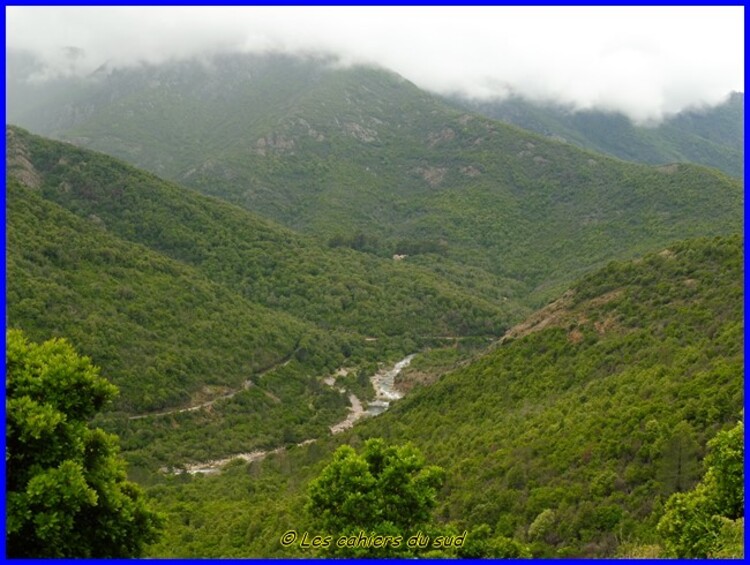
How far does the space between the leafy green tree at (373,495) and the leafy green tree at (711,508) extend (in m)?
5.69

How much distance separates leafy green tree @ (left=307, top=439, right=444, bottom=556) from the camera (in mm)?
16234

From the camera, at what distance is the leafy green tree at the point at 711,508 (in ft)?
48.7

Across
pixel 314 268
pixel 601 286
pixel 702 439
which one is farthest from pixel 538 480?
pixel 314 268

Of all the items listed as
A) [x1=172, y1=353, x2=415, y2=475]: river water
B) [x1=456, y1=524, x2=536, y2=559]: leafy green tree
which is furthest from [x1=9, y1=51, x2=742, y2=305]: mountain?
[x1=456, y1=524, x2=536, y2=559]: leafy green tree

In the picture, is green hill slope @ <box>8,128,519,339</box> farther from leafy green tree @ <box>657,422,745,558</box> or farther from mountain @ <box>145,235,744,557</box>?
leafy green tree @ <box>657,422,745,558</box>

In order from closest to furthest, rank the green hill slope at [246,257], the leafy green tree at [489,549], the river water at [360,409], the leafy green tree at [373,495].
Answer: the leafy green tree at [489,549]
the leafy green tree at [373,495]
the river water at [360,409]
the green hill slope at [246,257]

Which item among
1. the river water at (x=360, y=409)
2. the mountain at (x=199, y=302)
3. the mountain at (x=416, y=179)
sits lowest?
the river water at (x=360, y=409)

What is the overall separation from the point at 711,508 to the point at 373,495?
796 cm

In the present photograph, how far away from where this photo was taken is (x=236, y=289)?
275 ft

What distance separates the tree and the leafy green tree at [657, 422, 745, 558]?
12.3 m

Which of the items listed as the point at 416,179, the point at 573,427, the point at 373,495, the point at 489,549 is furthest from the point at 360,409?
the point at 416,179

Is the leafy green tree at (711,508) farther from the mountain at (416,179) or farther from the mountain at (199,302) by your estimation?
the mountain at (416,179)

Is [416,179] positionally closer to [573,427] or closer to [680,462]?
[573,427]

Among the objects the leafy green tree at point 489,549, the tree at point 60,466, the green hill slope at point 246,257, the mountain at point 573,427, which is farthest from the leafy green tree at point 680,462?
the green hill slope at point 246,257
